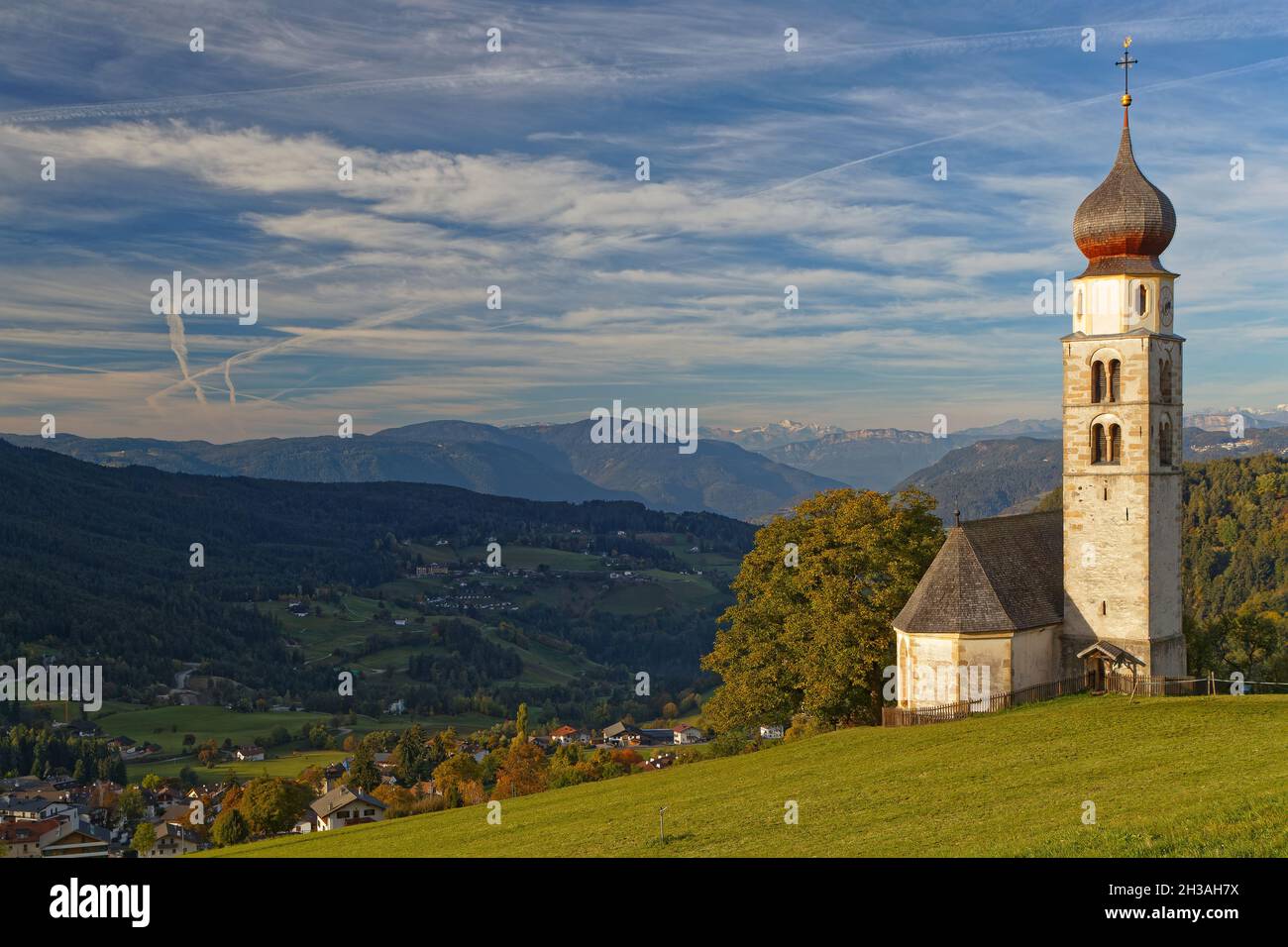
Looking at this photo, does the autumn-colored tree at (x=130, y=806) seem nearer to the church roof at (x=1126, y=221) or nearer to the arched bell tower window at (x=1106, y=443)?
the arched bell tower window at (x=1106, y=443)

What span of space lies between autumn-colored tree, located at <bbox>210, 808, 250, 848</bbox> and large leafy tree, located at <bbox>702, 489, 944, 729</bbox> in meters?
39.6

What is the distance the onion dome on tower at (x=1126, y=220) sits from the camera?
44.0 meters

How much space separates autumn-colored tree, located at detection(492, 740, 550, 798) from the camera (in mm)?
72675

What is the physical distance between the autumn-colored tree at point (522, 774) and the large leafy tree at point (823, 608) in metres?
21.9

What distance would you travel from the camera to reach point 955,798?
1062 inches

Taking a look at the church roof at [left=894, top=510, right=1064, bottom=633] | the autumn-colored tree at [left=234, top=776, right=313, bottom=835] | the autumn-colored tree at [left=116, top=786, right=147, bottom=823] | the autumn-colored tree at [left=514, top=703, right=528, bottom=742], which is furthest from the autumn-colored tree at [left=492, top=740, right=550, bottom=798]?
the autumn-colored tree at [left=116, top=786, right=147, bottom=823]

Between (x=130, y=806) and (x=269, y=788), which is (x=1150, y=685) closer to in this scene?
(x=269, y=788)

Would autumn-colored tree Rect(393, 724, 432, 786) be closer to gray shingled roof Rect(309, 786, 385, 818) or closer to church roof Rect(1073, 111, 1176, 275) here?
gray shingled roof Rect(309, 786, 385, 818)

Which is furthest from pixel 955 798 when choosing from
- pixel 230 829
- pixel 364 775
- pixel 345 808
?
pixel 364 775
